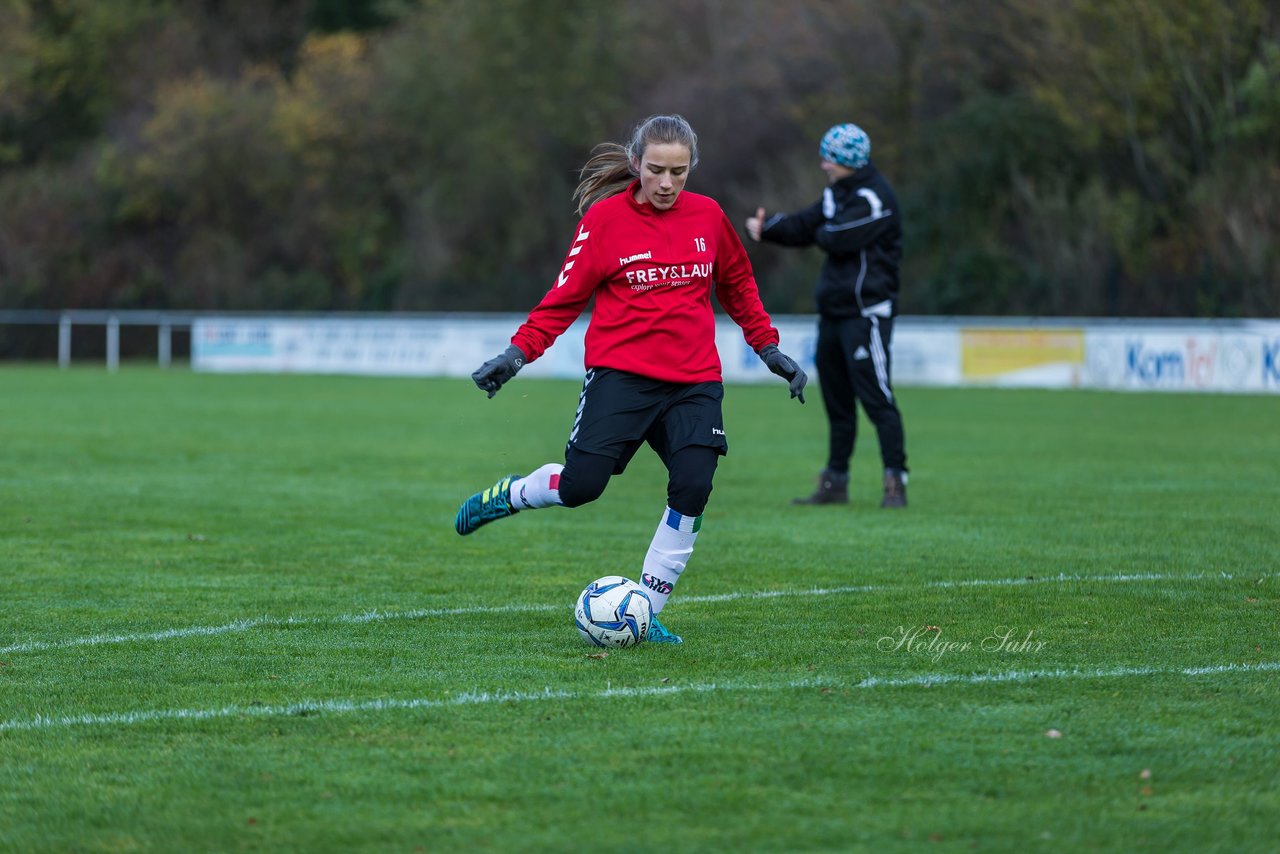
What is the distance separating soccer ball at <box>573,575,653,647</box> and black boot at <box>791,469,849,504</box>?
5.44m

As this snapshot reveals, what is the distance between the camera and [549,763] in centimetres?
461

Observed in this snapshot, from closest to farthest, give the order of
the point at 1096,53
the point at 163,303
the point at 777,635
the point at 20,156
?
the point at 777,635, the point at 1096,53, the point at 163,303, the point at 20,156

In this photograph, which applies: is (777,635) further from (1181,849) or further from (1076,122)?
(1076,122)

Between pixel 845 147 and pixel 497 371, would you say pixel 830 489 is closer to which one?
pixel 845 147

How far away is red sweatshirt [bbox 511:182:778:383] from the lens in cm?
660

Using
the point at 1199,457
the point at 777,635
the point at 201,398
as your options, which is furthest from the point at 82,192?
the point at 777,635

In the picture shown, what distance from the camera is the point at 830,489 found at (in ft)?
38.3

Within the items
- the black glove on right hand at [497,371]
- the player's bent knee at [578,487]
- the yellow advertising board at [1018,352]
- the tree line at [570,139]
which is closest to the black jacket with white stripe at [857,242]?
the player's bent knee at [578,487]

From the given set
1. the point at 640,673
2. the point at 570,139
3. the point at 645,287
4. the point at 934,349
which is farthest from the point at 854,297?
the point at 570,139

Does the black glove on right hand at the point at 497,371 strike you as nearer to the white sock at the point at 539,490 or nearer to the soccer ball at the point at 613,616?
the white sock at the point at 539,490

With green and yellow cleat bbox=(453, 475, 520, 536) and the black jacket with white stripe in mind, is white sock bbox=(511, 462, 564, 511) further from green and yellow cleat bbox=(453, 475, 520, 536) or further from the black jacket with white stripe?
the black jacket with white stripe

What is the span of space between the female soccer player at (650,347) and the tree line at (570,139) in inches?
1014

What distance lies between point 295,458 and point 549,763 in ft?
36.1

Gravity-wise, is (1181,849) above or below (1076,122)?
below
